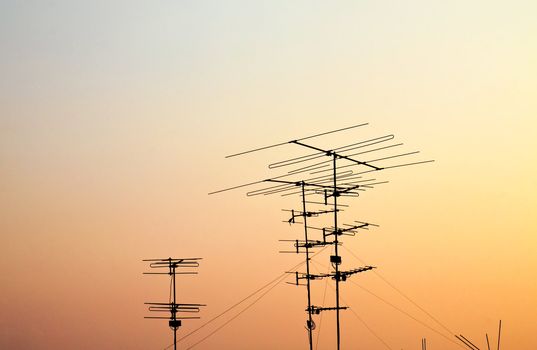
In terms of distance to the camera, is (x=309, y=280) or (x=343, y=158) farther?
(x=309, y=280)

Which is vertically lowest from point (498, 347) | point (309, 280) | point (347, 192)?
point (498, 347)

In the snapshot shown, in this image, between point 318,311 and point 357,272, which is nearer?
point 357,272

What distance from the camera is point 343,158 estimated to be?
151ft

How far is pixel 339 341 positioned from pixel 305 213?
33.4 ft

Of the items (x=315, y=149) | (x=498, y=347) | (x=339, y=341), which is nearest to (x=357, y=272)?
(x=339, y=341)

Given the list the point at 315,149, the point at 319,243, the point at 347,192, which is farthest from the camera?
the point at 319,243

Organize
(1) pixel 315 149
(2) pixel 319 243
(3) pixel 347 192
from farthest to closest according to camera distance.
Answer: (2) pixel 319 243 → (3) pixel 347 192 → (1) pixel 315 149

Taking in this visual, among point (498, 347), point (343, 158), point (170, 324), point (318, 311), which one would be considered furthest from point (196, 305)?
point (498, 347)

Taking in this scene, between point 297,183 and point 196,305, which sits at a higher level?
point 297,183

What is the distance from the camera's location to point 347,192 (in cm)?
4728

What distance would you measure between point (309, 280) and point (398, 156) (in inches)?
417

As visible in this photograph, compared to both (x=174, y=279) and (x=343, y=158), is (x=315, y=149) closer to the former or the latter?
(x=343, y=158)

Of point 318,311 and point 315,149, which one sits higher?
point 315,149

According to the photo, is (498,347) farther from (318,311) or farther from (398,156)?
(398,156)
